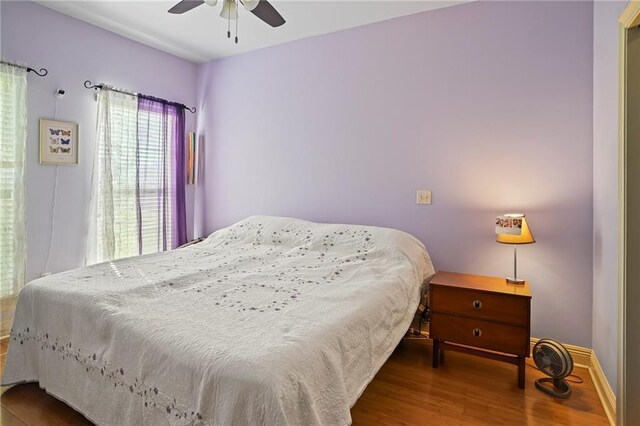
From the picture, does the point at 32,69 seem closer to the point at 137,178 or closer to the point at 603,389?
the point at 137,178

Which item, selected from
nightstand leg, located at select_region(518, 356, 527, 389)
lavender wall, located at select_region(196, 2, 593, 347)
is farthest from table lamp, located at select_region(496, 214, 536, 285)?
nightstand leg, located at select_region(518, 356, 527, 389)

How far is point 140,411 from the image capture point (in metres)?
1.42

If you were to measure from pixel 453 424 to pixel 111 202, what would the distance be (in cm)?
322

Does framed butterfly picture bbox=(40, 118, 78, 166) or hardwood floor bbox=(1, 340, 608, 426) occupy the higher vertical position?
framed butterfly picture bbox=(40, 118, 78, 166)

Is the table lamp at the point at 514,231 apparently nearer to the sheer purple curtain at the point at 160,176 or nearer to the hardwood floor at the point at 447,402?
the hardwood floor at the point at 447,402

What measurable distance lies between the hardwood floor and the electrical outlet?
4.11 feet

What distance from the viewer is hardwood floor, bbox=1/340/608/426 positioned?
1869 millimetres

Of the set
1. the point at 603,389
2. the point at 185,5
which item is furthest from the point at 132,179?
the point at 603,389

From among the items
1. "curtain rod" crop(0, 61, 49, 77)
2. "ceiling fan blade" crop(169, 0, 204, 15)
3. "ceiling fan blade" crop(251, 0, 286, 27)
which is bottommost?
"curtain rod" crop(0, 61, 49, 77)

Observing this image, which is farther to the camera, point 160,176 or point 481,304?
point 160,176

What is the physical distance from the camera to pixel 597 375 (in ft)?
7.28

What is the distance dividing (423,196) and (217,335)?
6.97ft

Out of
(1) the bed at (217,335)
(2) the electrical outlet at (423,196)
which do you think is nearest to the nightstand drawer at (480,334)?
(1) the bed at (217,335)

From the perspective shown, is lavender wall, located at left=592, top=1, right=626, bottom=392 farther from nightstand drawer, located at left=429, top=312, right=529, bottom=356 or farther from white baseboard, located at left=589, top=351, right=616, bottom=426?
nightstand drawer, located at left=429, top=312, right=529, bottom=356
